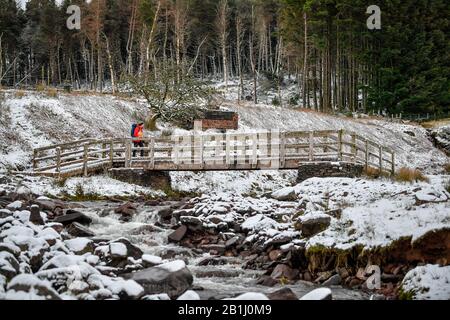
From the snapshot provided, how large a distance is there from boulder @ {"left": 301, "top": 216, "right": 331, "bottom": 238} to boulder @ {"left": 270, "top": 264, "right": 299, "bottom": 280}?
4.33 feet

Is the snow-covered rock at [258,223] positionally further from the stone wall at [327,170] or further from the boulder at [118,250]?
the stone wall at [327,170]

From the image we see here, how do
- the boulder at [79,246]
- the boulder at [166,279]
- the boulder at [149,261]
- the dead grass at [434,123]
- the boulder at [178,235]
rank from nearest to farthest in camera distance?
the boulder at [166,279]
the boulder at [149,261]
the boulder at [79,246]
the boulder at [178,235]
the dead grass at [434,123]

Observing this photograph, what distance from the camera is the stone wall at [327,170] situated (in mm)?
17656

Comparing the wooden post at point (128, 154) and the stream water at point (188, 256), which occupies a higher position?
the wooden post at point (128, 154)

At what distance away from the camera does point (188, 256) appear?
405 inches

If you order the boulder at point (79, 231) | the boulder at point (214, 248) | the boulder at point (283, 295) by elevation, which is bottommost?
the boulder at point (214, 248)

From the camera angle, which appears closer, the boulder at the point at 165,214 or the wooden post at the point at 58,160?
the boulder at the point at 165,214

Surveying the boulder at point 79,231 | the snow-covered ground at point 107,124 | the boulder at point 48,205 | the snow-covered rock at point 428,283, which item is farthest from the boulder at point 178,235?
the snow-covered ground at point 107,124

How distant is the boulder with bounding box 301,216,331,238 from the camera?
10.1 m

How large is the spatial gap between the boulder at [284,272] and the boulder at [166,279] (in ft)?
6.09

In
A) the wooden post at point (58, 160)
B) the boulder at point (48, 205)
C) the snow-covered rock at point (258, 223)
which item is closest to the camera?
the snow-covered rock at point (258, 223)
